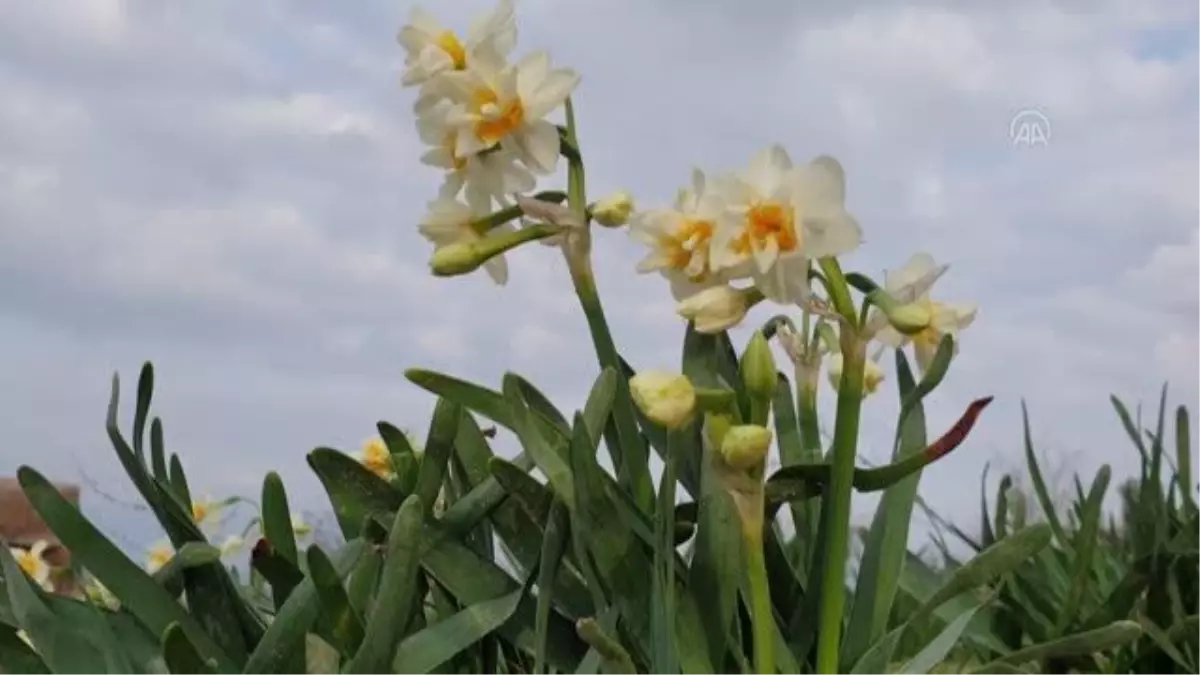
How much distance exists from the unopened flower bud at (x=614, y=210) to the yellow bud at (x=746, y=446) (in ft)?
0.39

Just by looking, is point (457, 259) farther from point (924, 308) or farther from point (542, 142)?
point (924, 308)

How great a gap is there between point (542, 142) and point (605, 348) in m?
0.09

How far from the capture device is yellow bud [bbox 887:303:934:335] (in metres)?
0.52

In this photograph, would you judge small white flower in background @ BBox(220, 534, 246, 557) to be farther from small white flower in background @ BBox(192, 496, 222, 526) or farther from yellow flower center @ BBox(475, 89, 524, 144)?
yellow flower center @ BBox(475, 89, 524, 144)

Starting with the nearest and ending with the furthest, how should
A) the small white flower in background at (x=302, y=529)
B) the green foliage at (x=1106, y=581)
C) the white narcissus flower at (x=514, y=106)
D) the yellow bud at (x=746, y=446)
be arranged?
the yellow bud at (x=746, y=446), the white narcissus flower at (x=514, y=106), the green foliage at (x=1106, y=581), the small white flower in background at (x=302, y=529)

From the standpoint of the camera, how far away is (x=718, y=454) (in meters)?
0.49

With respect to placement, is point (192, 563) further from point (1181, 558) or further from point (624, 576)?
point (1181, 558)

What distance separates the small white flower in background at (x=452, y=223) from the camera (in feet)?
1.94

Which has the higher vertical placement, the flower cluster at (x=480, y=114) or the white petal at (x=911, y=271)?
the flower cluster at (x=480, y=114)

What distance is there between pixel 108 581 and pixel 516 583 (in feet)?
0.48

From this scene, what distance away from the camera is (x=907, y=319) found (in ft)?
1.71

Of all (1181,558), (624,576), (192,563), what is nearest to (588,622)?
(624,576)

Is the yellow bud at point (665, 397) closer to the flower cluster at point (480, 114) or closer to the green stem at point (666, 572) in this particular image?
the green stem at point (666, 572)

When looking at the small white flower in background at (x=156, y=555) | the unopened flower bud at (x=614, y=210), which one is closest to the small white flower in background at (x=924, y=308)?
the unopened flower bud at (x=614, y=210)
